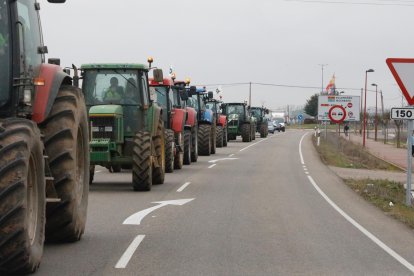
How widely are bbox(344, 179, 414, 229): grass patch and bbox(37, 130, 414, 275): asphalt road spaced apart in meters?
0.32

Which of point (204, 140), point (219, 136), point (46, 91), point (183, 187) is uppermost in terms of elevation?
point (46, 91)

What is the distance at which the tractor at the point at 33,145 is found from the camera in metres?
6.18

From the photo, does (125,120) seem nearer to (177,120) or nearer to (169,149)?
(169,149)

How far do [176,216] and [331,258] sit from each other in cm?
400

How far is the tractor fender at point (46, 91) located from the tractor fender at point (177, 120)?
1533 cm

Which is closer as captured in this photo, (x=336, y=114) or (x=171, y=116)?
(x=171, y=116)

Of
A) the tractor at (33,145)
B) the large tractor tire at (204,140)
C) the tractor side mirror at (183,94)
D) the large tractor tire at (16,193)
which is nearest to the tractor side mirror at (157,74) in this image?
the tractor at (33,145)

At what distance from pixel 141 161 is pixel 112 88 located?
232 centimetres

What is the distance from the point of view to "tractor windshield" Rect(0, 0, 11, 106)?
6914 mm

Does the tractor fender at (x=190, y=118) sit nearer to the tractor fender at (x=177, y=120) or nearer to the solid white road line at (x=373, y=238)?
the tractor fender at (x=177, y=120)

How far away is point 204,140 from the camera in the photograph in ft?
106

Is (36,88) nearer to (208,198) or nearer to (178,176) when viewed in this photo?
(208,198)

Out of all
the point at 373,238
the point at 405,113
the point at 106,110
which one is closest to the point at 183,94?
the point at 106,110

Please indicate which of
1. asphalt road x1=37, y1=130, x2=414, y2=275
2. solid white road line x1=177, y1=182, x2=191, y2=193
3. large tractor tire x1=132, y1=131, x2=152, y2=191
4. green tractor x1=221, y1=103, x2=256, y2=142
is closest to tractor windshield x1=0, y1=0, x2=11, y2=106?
asphalt road x1=37, y1=130, x2=414, y2=275
